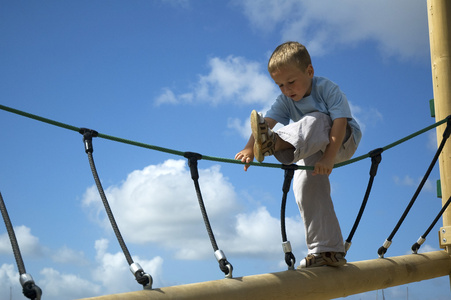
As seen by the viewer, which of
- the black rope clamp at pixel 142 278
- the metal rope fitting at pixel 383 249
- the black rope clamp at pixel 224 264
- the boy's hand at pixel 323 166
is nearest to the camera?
the black rope clamp at pixel 142 278

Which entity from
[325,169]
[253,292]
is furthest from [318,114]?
[253,292]

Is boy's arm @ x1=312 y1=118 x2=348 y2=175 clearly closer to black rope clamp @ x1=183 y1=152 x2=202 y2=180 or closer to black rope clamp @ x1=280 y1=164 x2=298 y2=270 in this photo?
black rope clamp @ x1=280 y1=164 x2=298 y2=270

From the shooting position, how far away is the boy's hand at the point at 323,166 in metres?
2.30

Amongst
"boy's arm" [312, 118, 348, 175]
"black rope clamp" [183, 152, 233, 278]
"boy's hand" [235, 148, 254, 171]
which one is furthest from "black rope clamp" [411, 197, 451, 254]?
"black rope clamp" [183, 152, 233, 278]

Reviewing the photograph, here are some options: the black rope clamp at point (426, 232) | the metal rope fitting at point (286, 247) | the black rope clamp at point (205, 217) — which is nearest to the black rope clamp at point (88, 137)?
the black rope clamp at point (205, 217)

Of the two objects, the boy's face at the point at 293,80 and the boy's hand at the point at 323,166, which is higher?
the boy's face at the point at 293,80

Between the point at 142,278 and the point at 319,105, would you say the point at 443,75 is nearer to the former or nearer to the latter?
the point at 319,105

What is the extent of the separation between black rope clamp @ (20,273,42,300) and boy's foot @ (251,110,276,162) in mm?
1012

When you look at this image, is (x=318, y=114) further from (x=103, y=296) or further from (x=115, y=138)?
(x=103, y=296)

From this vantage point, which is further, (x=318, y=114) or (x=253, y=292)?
(x=318, y=114)

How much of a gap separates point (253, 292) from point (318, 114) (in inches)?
32.2

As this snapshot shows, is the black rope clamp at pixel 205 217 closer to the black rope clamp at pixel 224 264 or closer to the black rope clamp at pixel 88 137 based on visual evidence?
the black rope clamp at pixel 224 264

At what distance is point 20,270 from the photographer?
1.59 m

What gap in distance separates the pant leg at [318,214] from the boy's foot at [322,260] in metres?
0.02
